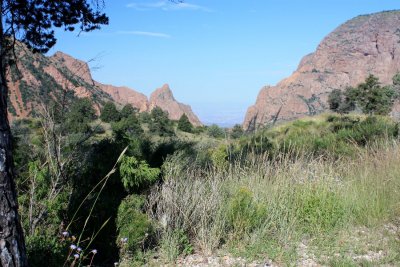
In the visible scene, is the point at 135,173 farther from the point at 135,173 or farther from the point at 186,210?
the point at 186,210

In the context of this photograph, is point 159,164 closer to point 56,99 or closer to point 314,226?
point 56,99

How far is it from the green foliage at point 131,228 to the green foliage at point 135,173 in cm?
29

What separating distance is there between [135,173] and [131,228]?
733 millimetres

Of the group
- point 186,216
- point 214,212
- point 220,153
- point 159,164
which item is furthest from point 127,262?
point 220,153

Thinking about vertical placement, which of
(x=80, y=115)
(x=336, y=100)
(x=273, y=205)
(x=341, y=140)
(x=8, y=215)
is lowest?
(x=273, y=205)

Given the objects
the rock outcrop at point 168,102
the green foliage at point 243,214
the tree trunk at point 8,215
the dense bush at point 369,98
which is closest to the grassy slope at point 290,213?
the green foliage at point 243,214

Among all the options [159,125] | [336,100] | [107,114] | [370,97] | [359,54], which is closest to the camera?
[107,114]

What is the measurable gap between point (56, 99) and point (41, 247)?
7.00 feet

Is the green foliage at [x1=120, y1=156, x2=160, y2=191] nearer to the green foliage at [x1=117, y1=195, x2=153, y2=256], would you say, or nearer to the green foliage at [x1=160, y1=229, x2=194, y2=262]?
the green foliage at [x1=117, y1=195, x2=153, y2=256]

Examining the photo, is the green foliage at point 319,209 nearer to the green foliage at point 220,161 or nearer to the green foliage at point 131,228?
the green foliage at point 220,161

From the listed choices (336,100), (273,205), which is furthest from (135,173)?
(336,100)

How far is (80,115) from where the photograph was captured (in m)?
5.84

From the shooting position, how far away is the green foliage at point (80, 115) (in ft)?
17.8

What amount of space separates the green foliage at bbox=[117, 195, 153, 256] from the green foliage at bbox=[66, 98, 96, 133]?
1.61 meters
